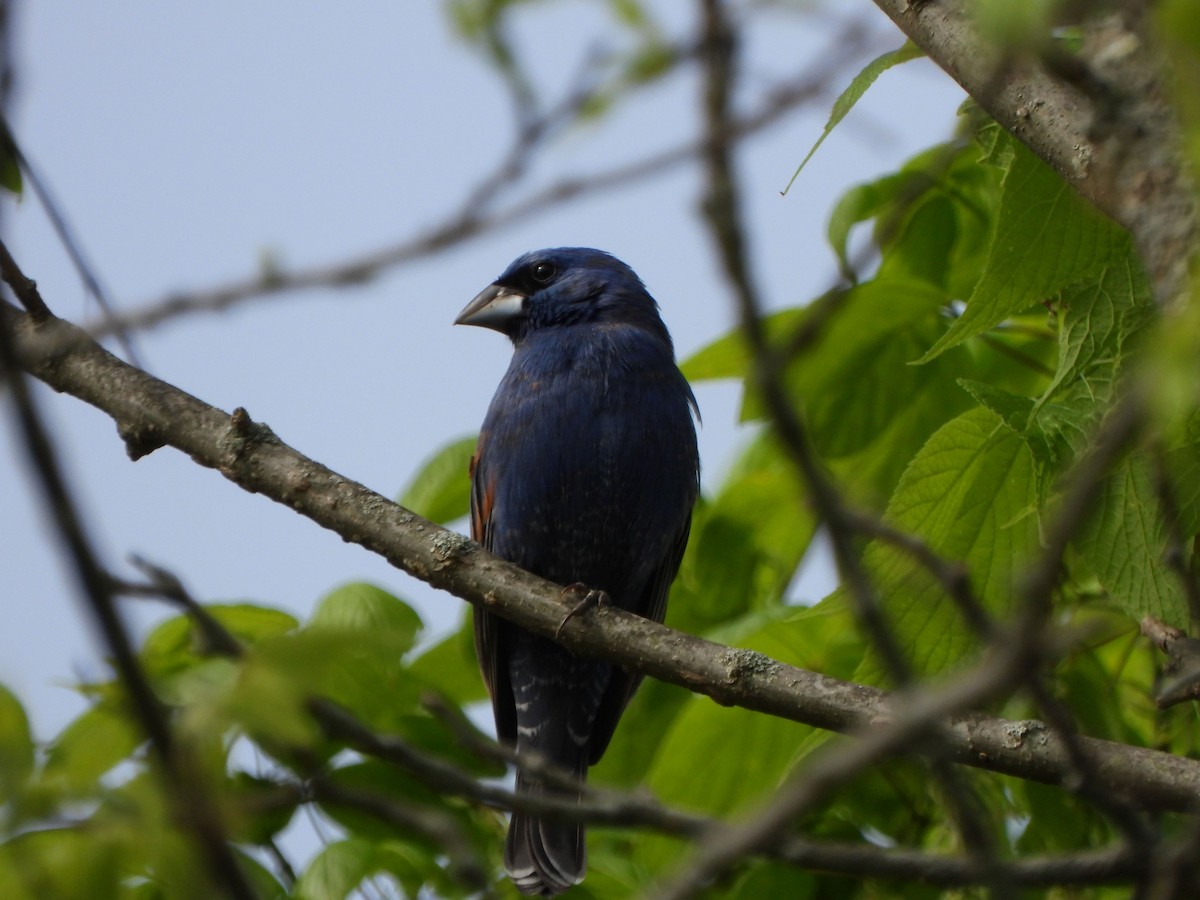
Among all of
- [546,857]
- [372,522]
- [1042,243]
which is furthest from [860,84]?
[546,857]

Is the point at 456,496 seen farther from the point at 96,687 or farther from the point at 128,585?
the point at 128,585

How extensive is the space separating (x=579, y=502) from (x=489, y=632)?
2.07 feet

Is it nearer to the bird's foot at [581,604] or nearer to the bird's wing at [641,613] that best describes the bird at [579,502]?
the bird's wing at [641,613]

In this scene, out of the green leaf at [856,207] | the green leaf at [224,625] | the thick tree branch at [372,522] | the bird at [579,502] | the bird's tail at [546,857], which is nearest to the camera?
the thick tree branch at [372,522]

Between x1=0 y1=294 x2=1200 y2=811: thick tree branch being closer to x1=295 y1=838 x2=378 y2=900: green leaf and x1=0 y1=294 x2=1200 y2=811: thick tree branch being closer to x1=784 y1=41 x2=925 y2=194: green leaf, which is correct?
x1=295 y1=838 x2=378 y2=900: green leaf

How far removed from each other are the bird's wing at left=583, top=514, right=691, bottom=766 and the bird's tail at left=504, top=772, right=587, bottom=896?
0.66 metres

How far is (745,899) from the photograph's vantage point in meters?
4.07

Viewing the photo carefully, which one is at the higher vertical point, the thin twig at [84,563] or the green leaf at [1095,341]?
the green leaf at [1095,341]

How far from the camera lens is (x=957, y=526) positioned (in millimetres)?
3615

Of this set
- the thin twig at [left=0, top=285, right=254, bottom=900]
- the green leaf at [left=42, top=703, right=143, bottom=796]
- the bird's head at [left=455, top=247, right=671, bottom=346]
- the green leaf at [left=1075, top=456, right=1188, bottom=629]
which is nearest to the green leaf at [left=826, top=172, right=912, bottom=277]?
the green leaf at [left=1075, top=456, right=1188, bottom=629]

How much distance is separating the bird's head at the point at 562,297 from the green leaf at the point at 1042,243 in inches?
124

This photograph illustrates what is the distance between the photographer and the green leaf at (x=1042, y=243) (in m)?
3.28

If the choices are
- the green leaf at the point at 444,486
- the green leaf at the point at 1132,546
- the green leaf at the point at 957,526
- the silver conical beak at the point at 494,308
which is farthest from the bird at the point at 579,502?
the green leaf at the point at 1132,546

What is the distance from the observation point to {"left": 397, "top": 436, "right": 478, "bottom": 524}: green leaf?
5242 millimetres
